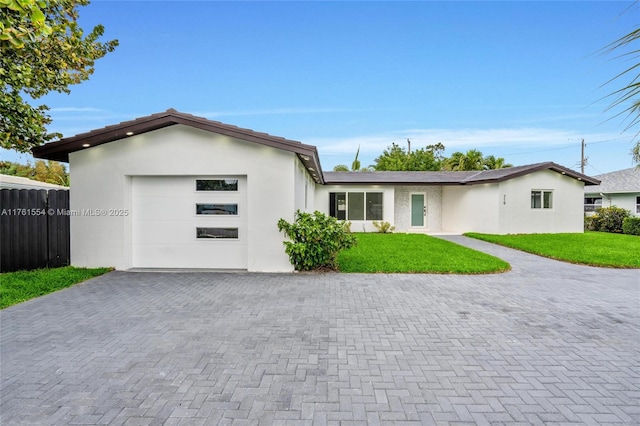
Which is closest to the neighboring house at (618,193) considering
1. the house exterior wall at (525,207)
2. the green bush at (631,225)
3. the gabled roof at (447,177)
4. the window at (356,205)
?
the green bush at (631,225)

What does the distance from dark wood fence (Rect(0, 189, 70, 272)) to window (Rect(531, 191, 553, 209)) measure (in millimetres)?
19872

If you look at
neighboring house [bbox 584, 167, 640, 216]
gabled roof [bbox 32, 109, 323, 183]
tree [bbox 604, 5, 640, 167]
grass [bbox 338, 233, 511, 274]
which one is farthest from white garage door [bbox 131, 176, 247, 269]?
neighboring house [bbox 584, 167, 640, 216]

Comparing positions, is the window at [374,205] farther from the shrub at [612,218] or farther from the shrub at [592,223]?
the shrub at [612,218]

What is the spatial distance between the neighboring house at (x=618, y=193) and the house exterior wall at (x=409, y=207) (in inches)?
470

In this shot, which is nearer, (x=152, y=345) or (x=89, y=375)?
(x=89, y=375)

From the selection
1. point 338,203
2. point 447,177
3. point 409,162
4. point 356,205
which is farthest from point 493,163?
point 338,203

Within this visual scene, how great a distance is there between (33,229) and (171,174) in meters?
3.98

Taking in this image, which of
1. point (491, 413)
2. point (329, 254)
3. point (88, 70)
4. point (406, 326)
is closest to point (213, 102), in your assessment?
point (88, 70)

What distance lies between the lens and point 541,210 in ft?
55.5

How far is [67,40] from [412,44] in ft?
45.3

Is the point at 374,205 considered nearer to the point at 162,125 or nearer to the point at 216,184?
the point at 216,184

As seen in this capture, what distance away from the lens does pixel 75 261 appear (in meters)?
8.62

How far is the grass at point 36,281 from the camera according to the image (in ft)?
20.3

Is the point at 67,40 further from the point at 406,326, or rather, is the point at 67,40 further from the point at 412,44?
the point at 412,44
